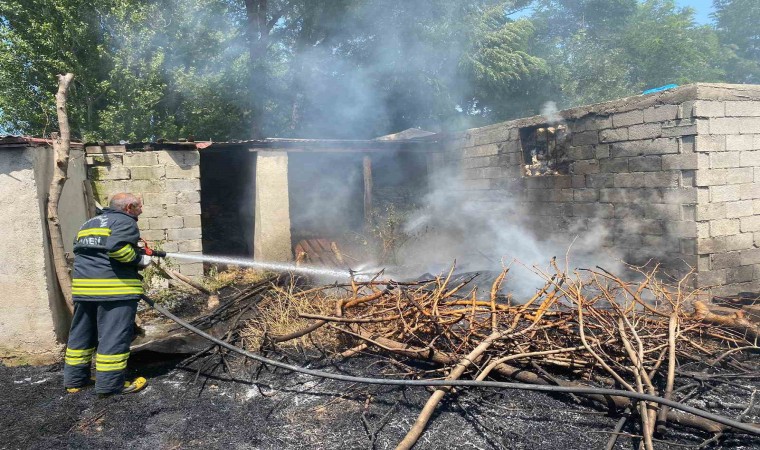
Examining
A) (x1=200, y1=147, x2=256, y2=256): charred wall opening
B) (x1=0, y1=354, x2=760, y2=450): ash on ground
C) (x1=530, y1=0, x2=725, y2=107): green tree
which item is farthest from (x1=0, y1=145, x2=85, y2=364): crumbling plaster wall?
(x1=530, y1=0, x2=725, y2=107): green tree

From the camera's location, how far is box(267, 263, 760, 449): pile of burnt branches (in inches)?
165

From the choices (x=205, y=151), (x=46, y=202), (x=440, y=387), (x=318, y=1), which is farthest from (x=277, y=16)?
(x=440, y=387)

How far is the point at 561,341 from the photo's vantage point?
479 centimetres

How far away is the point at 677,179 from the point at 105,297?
6.99 meters

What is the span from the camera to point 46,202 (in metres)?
5.75

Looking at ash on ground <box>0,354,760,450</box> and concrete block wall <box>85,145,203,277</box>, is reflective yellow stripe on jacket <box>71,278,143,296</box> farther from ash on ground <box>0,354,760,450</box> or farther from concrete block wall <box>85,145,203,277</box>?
concrete block wall <box>85,145,203,277</box>

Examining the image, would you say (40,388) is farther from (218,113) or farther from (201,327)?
(218,113)

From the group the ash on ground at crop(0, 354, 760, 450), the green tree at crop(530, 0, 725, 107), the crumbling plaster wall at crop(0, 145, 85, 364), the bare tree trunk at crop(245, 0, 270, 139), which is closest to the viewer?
the ash on ground at crop(0, 354, 760, 450)

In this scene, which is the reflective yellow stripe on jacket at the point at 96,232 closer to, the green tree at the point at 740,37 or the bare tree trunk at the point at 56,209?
the bare tree trunk at the point at 56,209

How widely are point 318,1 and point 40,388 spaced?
56.8 feet

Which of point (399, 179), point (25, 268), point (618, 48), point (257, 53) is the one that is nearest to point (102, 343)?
point (25, 268)

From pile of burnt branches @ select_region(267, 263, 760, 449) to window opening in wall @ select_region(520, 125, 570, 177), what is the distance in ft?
12.9

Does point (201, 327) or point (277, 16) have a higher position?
point (277, 16)

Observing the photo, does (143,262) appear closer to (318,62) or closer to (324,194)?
(324,194)
